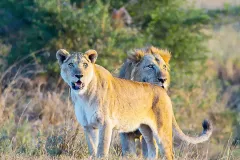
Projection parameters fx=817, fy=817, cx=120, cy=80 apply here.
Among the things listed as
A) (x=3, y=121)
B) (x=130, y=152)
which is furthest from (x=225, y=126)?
(x=130, y=152)

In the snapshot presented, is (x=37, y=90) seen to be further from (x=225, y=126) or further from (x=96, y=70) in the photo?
(x=96, y=70)

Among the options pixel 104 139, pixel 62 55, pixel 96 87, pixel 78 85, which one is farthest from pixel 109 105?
pixel 62 55

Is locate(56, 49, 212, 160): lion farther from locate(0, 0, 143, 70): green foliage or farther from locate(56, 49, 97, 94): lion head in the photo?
locate(0, 0, 143, 70): green foliage

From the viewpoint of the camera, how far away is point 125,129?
9.04 metres

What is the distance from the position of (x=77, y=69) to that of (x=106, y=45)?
913cm

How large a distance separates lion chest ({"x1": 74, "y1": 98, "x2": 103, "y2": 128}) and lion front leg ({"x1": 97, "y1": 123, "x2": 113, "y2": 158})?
0.26 feet

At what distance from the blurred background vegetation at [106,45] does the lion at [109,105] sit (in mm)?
5170

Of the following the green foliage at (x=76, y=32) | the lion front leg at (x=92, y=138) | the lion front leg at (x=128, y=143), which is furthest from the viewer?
the green foliage at (x=76, y=32)

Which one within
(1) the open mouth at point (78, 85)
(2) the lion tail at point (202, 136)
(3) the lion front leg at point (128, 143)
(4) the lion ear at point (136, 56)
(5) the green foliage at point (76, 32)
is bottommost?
(3) the lion front leg at point (128, 143)

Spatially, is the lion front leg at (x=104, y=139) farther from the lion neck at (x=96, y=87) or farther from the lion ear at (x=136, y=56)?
the lion ear at (x=136, y=56)

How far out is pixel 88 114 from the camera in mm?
8641

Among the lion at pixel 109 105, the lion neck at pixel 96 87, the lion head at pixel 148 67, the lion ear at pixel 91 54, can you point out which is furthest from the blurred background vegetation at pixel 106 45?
the lion ear at pixel 91 54

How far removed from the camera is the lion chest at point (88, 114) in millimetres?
8617

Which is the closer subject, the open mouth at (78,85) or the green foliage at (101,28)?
the open mouth at (78,85)
